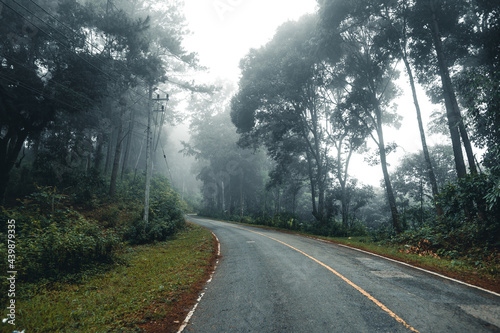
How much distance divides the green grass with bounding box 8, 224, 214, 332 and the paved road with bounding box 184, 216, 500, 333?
0.94m

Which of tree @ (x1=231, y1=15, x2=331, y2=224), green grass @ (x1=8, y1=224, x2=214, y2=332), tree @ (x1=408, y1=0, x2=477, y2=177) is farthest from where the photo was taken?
tree @ (x1=231, y1=15, x2=331, y2=224)

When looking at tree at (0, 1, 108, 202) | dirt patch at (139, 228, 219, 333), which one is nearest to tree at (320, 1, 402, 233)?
dirt patch at (139, 228, 219, 333)

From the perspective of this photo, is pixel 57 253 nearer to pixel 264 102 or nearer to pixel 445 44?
pixel 264 102

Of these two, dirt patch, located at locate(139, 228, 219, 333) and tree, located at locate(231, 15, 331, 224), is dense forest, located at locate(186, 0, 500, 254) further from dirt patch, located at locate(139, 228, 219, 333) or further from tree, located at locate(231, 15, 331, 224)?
dirt patch, located at locate(139, 228, 219, 333)

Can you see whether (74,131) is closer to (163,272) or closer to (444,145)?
(163,272)

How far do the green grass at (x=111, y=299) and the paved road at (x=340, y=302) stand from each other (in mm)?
940

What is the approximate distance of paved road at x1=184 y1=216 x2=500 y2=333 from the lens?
13.2ft

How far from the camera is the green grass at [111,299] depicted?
438 cm

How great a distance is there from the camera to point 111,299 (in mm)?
5574

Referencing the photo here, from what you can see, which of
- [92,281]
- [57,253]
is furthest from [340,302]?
[57,253]

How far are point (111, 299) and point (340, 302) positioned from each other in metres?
5.22

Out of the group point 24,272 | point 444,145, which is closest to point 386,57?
point 24,272

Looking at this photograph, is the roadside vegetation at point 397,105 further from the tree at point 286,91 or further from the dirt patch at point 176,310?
the dirt patch at point 176,310

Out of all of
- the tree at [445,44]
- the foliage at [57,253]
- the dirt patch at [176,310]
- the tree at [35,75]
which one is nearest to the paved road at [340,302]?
the dirt patch at [176,310]
